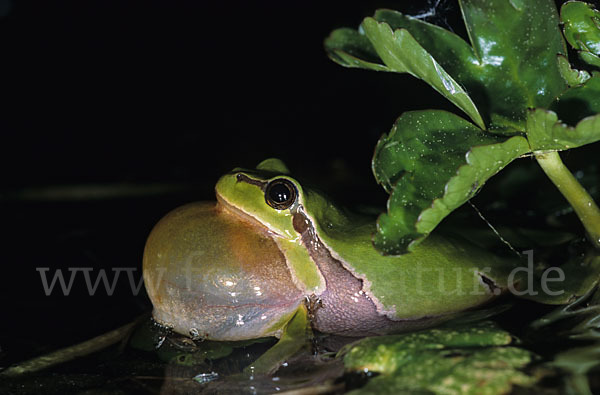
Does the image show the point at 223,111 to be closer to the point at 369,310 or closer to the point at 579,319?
the point at 369,310

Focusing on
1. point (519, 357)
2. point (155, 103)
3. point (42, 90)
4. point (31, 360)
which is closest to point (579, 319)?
point (519, 357)

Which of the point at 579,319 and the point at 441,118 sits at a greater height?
the point at 441,118

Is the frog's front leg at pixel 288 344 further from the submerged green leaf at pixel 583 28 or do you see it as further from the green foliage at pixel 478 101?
the submerged green leaf at pixel 583 28

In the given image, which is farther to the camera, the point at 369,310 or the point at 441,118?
the point at 369,310

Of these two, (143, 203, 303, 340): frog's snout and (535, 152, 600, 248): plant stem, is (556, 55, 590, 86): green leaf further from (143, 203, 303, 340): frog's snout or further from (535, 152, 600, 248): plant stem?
(143, 203, 303, 340): frog's snout

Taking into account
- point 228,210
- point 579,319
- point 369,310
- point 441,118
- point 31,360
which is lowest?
point 31,360

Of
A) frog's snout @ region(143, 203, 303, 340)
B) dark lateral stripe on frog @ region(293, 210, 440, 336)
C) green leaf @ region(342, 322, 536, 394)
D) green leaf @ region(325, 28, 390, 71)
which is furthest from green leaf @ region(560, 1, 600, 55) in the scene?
frog's snout @ region(143, 203, 303, 340)
